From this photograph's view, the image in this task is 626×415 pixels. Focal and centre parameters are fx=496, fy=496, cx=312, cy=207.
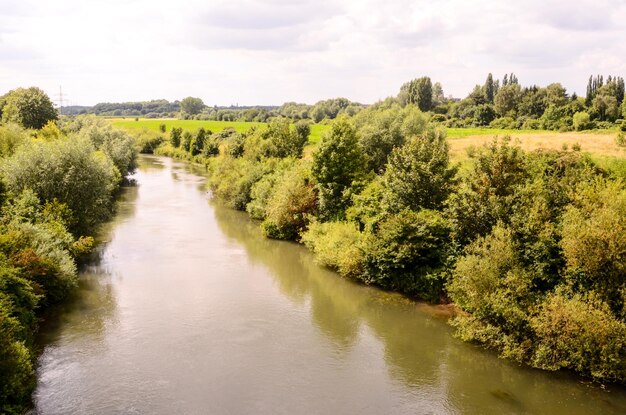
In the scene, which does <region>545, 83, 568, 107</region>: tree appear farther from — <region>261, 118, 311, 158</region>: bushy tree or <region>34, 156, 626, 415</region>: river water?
<region>34, 156, 626, 415</region>: river water

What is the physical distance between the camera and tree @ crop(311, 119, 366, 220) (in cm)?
3800

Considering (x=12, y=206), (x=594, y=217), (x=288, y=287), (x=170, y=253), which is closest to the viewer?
(x=594, y=217)

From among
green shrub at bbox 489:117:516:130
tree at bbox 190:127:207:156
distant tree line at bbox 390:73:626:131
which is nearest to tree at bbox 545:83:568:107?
distant tree line at bbox 390:73:626:131

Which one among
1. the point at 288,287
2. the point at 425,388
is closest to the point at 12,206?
the point at 288,287

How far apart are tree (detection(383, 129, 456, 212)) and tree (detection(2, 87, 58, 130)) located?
6291cm

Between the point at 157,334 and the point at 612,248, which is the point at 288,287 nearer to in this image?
the point at 157,334

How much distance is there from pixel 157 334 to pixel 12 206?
12.9 m

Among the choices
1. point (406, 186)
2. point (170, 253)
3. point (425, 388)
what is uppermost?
point (406, 186)

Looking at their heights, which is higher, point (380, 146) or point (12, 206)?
point (380, 146)

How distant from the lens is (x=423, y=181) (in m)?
30.1

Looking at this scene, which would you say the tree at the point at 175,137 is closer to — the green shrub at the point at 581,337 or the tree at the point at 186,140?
the tree at the point at 186,140

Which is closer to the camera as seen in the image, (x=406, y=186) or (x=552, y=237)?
(x=552, y=237)

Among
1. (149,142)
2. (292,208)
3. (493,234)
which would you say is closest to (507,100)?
(292,208)

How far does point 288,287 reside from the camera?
31.5 meters
